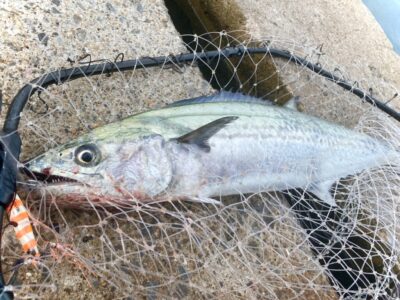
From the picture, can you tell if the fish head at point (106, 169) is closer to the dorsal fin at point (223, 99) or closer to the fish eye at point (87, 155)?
the fish eye at point (87, 155)

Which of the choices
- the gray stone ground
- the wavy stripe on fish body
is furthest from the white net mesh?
the wavy stripe on fish body

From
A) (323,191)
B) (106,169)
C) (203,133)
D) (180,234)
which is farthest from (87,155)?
(323,191)

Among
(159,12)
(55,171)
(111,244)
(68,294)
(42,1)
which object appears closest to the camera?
(55,171)

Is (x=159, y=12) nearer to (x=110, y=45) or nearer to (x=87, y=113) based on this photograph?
(x=110, y=45)

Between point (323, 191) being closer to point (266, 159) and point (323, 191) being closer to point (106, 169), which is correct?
point (266, 159)

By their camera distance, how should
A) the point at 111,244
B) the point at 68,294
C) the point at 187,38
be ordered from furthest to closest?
the point at 187,38 → the point at 111,244 → the point at 68,294

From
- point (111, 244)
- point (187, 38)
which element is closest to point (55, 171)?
point (111, 244)

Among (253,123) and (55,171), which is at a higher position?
(253,123)

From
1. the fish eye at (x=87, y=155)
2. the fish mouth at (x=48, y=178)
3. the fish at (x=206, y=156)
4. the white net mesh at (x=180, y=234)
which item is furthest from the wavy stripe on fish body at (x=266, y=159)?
the fish mouth at (x=48, y=178)

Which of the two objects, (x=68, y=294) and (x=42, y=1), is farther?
(x=42, y=1)
